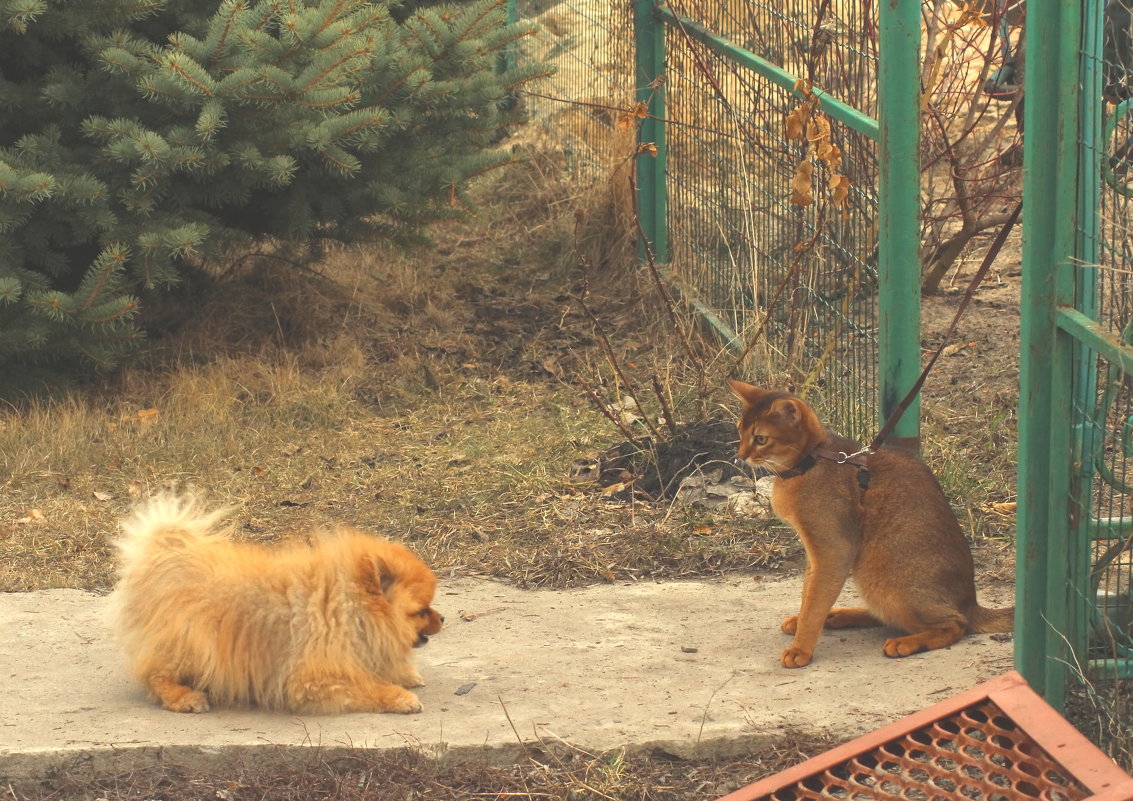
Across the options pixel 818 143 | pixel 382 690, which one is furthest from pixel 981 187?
pixel 382 690

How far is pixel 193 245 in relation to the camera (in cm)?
659

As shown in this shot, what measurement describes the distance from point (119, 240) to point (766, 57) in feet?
10.5

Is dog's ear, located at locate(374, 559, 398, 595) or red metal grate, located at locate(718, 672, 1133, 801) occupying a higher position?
dog's ear, located at locate(374, 559, 398, 595)

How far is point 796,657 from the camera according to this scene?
14.0ft

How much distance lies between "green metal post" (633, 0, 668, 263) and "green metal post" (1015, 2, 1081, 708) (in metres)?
4.63

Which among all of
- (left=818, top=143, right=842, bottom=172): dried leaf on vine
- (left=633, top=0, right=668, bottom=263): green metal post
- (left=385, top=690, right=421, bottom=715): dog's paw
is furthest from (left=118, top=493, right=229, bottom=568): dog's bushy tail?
(left=633, top=0, right=668, bottom=263): green metal post

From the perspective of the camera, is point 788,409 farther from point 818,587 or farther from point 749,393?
point 818,587

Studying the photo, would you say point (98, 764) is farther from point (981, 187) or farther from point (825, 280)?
point (981, 187)

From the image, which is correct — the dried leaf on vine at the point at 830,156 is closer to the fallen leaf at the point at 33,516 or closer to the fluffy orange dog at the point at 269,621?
the fluffy orange dog at the point at 269,621

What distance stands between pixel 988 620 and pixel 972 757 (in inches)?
53.8

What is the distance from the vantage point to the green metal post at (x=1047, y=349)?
11.2 feet

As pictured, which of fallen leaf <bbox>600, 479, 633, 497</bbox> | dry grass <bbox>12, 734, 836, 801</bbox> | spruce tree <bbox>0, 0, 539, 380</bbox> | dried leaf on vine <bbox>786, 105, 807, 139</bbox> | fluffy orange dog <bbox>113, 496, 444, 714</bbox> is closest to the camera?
dry grass <bbox>12, 734, 836, 801</bbox>

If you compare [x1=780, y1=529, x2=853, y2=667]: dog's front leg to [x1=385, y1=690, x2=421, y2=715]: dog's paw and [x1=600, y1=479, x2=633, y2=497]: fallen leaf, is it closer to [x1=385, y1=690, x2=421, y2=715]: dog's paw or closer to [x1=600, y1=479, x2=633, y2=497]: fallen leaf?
[x1=385, y1=690, x2=421, y2=715]: dog's paw

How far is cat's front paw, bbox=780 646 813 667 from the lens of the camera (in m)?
4.28
